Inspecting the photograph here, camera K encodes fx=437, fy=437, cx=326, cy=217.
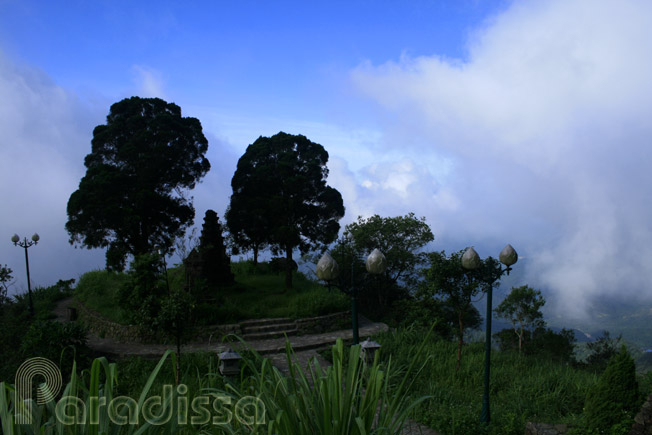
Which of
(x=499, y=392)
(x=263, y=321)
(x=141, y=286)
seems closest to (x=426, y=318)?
(x=263, y=321)

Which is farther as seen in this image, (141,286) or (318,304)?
(318,304)

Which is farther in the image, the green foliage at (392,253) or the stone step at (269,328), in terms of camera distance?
the green foliage at (392,253)

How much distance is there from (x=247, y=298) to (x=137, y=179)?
5.57 m

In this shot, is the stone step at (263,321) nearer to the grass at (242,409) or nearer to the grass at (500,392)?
the grass at (500,392)

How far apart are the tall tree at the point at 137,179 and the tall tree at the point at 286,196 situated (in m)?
1.86

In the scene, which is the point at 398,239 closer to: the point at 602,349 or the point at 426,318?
the point at 426,318

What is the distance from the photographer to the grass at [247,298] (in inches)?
474

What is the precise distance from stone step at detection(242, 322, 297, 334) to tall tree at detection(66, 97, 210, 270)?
5.37 m

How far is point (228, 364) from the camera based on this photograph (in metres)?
7.34

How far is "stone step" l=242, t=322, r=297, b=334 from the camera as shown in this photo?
11578mm

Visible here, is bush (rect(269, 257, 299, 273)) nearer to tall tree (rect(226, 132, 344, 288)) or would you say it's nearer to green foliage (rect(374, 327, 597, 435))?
tall tree (rect(226, 132, 344, 288))

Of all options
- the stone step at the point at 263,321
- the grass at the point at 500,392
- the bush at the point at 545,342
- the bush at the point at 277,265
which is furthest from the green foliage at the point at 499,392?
the bush at the point at 277,265

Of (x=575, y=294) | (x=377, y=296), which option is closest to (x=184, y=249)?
(x=377, y=296)

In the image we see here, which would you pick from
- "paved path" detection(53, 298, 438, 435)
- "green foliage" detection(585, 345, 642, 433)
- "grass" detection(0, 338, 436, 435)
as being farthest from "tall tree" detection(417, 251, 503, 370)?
A: "grass" detection(0, 338, 436, 435)
